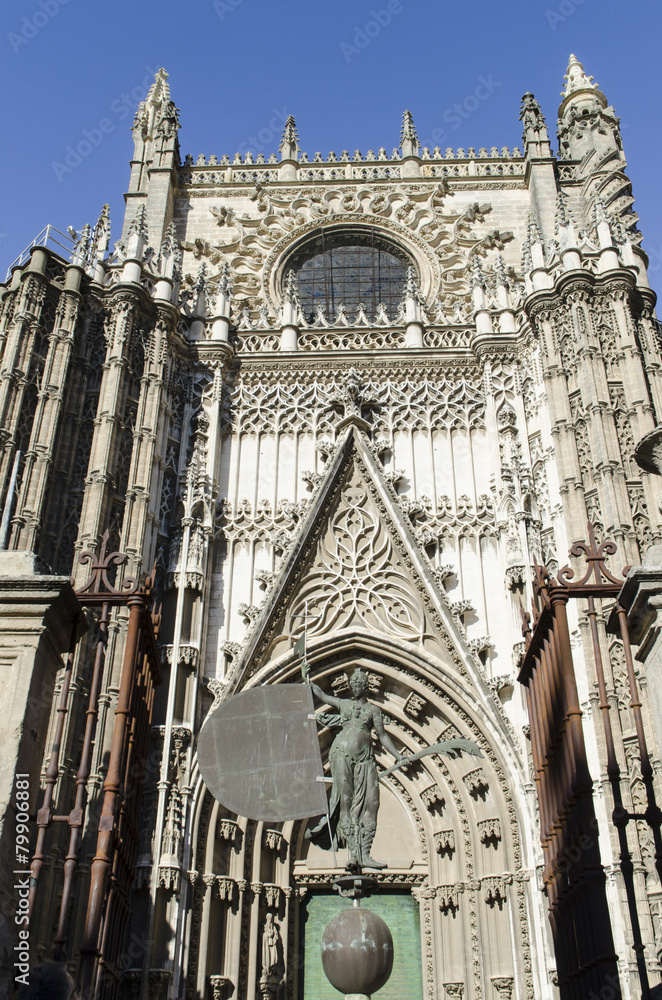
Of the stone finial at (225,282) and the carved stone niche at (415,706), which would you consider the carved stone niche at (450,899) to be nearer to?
the carved stone niche at (415,706)

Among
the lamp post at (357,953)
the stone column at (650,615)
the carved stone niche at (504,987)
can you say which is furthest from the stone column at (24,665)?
the carved stone niche at (504,987)

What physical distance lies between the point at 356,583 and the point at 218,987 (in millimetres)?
5934

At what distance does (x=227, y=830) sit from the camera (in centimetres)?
1298

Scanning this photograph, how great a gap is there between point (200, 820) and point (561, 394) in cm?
824

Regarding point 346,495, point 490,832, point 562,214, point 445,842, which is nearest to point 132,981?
point 445,842

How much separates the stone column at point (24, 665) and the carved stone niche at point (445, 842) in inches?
355

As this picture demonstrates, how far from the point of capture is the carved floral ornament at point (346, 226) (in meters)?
19.4

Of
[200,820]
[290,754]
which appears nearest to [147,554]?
[200,820]

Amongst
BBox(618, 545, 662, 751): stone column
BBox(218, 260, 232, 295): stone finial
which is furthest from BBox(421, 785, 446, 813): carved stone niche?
BBox(218, 260, 232, 295): stone finial

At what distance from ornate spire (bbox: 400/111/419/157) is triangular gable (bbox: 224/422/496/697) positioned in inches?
320

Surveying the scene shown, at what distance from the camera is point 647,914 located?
36.2ft

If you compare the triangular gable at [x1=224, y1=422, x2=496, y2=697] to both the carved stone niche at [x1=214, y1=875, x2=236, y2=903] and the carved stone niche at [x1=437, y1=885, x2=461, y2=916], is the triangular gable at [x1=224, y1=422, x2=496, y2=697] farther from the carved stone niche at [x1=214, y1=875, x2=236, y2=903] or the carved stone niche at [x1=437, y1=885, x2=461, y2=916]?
the carved stone niche at [x1=437, y1=885, x2=461, y2=916]

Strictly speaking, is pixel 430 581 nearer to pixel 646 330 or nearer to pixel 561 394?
pixel 561 394

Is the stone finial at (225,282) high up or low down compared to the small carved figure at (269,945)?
up
